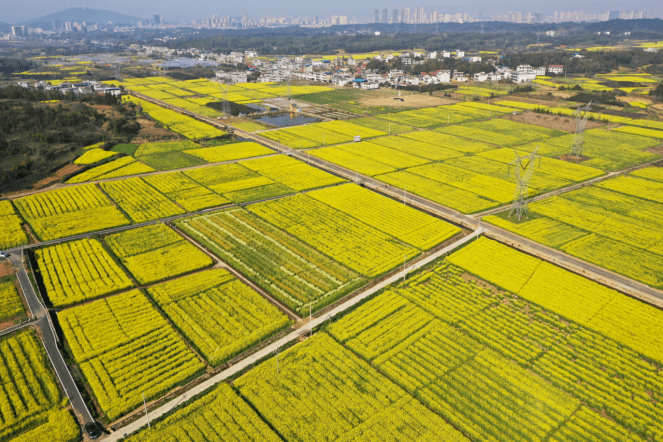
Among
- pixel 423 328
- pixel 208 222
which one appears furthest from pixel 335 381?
pixel 208 222

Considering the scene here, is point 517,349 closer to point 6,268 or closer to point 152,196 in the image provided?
point 6,268

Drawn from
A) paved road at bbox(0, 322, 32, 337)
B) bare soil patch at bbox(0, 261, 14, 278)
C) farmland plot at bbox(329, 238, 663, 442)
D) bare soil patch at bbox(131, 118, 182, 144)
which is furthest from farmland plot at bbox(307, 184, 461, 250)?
bare soil patch at bbox(131, 118, 182, 144)

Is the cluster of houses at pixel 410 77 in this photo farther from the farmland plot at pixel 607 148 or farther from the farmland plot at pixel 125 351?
the farmland plot at pixel 125 351

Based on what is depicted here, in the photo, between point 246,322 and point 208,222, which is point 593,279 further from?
point 208,222

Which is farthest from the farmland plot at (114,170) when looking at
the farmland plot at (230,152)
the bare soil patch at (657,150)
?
the bare soil patch at (657,150)

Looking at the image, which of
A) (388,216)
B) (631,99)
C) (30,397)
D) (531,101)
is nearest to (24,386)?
(30,397)
